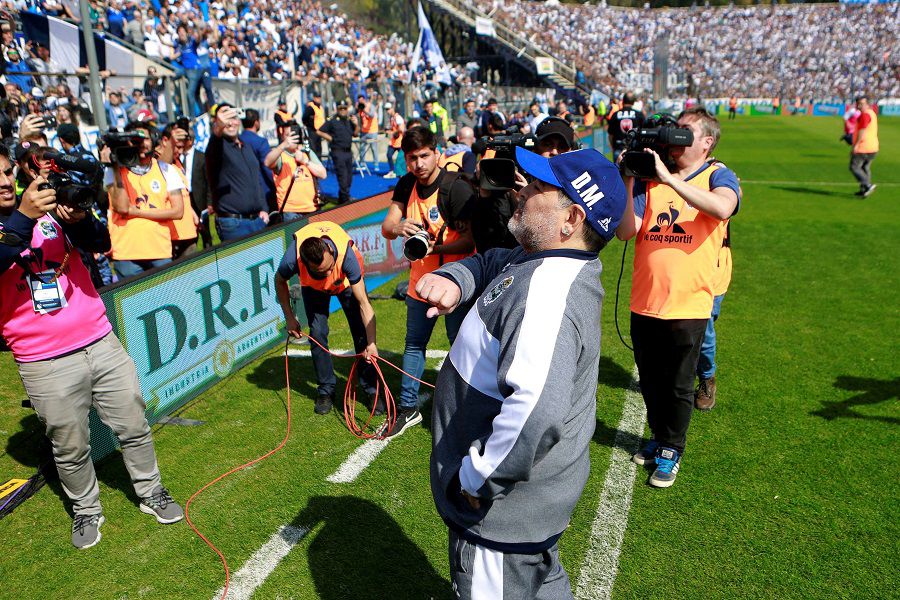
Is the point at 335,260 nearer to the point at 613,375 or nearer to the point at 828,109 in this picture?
the point at 613,375

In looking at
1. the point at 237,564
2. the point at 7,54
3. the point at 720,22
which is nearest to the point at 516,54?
the point at 720,22

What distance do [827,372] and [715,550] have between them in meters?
3.12

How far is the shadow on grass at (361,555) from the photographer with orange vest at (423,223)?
40.7 inches

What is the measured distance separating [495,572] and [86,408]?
2.74 m

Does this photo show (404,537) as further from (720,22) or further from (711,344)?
(720,22)

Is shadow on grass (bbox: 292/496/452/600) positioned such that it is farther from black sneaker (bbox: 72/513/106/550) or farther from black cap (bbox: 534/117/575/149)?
black cap (bbox: 534/117/575/149)

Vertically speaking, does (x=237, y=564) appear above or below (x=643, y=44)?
below

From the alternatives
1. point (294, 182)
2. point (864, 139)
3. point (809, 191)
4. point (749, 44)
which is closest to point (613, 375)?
point (294, 182)

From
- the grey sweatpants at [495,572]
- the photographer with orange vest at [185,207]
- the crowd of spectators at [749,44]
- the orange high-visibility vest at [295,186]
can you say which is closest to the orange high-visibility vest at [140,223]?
the photographer with orange vest at [185,207]

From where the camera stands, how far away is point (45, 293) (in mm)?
3688

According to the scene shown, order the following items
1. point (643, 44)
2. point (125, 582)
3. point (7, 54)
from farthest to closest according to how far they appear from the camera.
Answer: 1. point (643, 44)
2. point (7, 54)
3. point (125, 582)

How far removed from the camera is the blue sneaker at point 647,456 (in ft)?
15.6

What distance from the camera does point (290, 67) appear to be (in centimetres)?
2409

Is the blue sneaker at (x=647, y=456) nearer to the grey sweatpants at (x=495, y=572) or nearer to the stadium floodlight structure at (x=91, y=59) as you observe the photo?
the grey sweatpants at (x=495, y=572)
